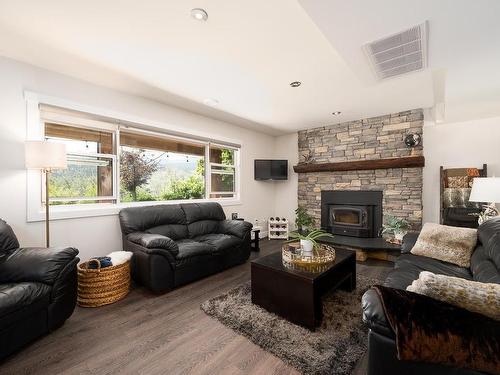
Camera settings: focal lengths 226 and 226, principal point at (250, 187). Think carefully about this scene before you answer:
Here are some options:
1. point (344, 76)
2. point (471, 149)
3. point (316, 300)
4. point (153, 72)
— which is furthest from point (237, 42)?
point (471, 149)

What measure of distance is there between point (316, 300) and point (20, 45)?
11.3 ft

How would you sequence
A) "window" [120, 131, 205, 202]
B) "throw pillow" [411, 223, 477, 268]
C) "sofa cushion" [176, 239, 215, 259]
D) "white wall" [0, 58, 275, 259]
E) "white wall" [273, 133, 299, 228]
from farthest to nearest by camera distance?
"white wall" [273, 133, 299, 228] → "window" [120, 131, 205, 202] → "sofa cushion" [176, 239, 215, 259] → "white wall" [0, 58, 275, 259] → "throw pillow" [411, 223, 477, 268]

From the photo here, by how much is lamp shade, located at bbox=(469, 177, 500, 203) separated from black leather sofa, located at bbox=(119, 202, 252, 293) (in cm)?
266

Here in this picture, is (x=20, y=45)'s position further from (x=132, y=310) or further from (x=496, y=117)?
(x=496, y=117)

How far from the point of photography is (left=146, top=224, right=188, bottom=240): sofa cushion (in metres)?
3.05

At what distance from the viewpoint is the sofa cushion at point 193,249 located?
8.56ft

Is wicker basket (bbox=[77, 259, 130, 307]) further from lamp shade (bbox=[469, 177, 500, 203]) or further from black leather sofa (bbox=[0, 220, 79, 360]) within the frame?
lamp shade (bbox=[469, 177, 500, 203])

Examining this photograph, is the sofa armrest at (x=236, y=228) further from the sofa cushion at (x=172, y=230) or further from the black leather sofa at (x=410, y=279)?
the black leather sofa at (x=410, y=279)

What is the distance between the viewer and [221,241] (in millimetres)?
3082

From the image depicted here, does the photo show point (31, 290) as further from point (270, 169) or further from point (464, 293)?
point (270, 169)

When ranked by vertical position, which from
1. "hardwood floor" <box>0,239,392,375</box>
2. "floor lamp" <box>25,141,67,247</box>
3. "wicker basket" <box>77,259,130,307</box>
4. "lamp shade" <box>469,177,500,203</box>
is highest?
"floor lamp" <box>25,141,67,247</box>

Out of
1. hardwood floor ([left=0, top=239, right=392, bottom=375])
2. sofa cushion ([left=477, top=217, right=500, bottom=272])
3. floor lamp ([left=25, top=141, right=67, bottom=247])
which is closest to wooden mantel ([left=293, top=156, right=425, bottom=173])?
sofa cushion ([left=477, top=217, right=500, bottom=272])

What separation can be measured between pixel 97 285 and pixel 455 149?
5.23 m

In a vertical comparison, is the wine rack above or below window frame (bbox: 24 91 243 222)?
below
